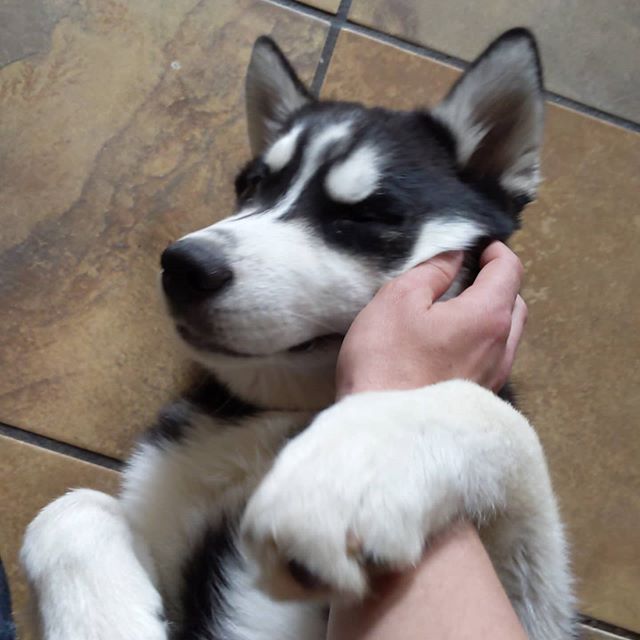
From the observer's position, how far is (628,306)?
2.16 metres

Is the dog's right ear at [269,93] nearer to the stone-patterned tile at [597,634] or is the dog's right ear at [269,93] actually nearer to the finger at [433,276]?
the finger at [433,276]

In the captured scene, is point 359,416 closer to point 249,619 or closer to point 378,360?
point 378,360

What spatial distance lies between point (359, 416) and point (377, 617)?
1.01 feet

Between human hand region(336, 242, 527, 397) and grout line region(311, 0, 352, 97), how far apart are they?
2.93 ft

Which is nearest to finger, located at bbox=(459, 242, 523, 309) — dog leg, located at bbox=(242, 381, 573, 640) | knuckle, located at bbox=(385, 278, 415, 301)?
knuckle, located at bbox=(385, 278, 415, 301)

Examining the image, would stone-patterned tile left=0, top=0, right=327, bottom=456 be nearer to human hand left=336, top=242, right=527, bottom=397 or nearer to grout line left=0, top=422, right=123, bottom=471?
grout line left=0, top=422, right=123, bottom=471

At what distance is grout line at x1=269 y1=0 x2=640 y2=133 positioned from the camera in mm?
2117

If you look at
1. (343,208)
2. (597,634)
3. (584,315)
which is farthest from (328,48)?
(597,634)

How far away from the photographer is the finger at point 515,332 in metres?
1.55

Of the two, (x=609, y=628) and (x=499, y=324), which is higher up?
(x=499, y=324)

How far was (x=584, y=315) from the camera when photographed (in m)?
2.14

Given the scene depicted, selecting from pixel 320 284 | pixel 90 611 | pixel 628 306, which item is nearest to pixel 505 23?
pixel 628 306

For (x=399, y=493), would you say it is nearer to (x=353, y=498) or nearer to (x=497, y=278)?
(x=353, y=498)

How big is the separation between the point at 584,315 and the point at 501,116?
30.9 inches
